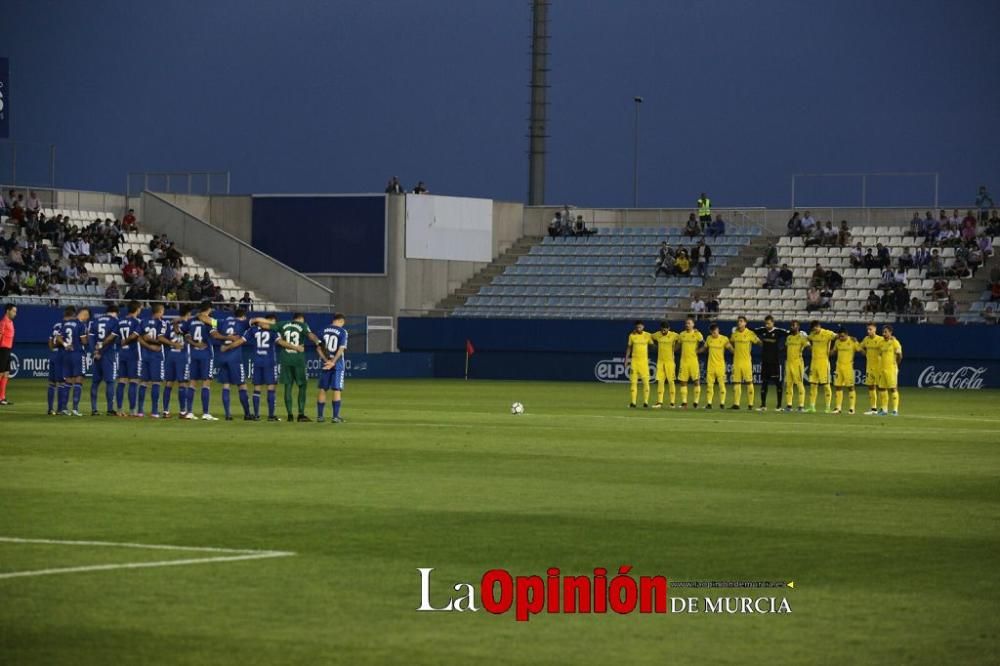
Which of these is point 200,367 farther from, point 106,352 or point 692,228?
point 692,228

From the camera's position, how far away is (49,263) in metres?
54.8

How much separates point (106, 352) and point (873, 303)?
33682mm

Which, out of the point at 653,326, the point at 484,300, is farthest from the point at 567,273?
the point at 653,326

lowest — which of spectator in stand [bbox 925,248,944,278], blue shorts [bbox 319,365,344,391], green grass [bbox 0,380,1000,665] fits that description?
green grass [bbox 0,380,1000,665]

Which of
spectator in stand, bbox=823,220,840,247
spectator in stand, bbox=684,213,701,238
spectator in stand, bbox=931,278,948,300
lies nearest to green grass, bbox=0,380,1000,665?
spectator in stand, bbox=931,278,948,300

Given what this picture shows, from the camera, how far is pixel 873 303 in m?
58.5

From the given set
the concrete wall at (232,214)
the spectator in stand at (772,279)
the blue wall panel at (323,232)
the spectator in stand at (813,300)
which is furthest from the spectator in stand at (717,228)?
the concrete wall at (232,214)

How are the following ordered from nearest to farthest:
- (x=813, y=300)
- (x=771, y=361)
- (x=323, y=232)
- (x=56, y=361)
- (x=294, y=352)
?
1. (x=294, y=352)
2. (x=56, y=361)
3. (x=771, y=361)
4. (x=813, y=300)
5. (x=323, y=232)

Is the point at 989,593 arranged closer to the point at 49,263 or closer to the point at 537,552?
the point at 537,552

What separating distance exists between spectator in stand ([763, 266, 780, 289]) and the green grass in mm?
33757

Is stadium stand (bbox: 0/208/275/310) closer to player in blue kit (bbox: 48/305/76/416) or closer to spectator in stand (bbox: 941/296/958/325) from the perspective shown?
player in blue kit (bbox: 48/305/76/416)

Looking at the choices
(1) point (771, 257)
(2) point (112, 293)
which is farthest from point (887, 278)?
(2) point (112, 293)

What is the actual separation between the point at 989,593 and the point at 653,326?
4758 centimetres

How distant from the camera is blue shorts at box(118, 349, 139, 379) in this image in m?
31.5
